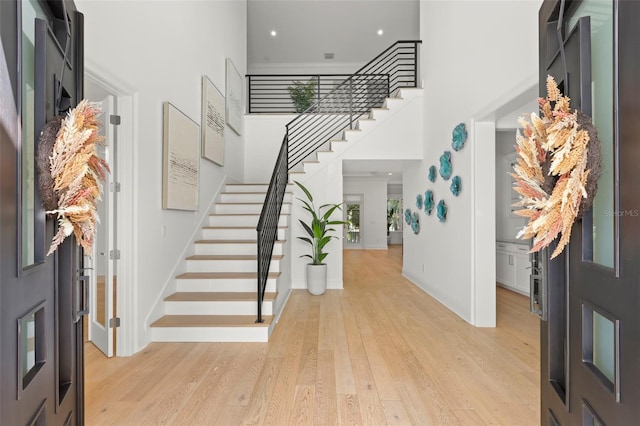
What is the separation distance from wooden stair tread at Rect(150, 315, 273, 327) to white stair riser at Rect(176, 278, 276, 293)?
36 cm

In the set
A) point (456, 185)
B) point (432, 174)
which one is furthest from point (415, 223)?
point (456, 185)

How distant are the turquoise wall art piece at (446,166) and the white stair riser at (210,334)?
9.39 feet

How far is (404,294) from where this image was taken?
4.73m

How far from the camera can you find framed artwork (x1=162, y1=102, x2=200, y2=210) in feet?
10.6

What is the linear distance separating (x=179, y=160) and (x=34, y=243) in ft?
9.03

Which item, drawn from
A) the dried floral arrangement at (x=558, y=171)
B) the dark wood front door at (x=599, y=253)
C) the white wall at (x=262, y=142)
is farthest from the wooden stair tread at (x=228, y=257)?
the dried floral arrangement at (x=558, y=171)

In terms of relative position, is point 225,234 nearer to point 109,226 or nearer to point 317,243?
point 317,243

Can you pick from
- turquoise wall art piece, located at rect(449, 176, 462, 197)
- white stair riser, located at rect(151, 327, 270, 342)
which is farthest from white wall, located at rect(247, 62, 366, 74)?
white stair riser, located at rect(151, 327, 270, 342)

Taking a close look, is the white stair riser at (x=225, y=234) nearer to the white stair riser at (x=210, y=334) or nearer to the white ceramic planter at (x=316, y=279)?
the white ceramic planter at (x=316, y=279)

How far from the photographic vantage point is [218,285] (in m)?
3.52

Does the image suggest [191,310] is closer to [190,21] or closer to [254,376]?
[254,376]

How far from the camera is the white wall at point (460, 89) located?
107 inches

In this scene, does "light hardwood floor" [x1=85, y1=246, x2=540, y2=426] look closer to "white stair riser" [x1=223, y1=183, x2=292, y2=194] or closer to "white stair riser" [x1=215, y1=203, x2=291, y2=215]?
"white stair riser" [x1=215, y1=203, x2=291, y2=215]

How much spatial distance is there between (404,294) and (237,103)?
176 inches
